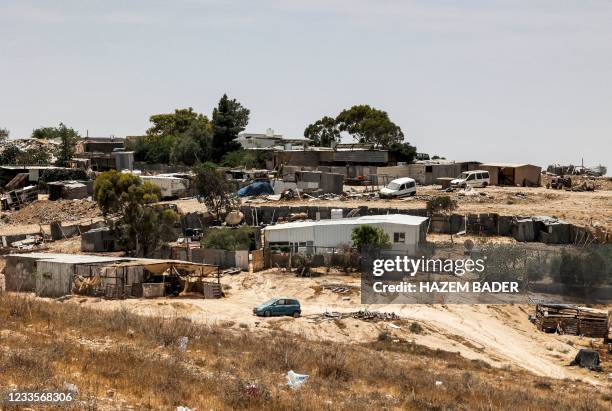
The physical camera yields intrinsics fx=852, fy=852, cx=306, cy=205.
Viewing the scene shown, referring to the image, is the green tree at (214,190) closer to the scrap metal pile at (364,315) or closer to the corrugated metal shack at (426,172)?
the scrap metal pile at (364,315)

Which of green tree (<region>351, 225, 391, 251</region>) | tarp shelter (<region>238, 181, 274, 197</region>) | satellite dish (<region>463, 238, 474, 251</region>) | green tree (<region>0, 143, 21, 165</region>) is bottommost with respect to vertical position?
satellite dish (<region>463, 238, 474, 251</region>)

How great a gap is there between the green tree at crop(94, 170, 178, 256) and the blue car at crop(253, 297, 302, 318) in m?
11.0

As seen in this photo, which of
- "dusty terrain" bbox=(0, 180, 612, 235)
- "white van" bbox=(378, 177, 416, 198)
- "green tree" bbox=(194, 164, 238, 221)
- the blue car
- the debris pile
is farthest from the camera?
the debris pile

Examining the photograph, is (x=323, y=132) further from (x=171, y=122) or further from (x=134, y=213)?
(x=134, y=213)

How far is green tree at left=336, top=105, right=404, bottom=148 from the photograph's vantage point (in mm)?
76938

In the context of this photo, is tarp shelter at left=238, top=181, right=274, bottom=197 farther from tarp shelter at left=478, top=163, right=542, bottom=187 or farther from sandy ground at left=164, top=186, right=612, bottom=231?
tarp shelter at left=478, top=163, right=542, bottom=187

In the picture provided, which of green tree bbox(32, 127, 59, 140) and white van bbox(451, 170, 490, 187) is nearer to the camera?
white van bbox(451, 170, 490, 187)

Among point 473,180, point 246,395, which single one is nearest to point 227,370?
point 246,395

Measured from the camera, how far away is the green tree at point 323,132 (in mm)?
82250

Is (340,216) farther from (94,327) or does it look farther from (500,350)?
(94,327)

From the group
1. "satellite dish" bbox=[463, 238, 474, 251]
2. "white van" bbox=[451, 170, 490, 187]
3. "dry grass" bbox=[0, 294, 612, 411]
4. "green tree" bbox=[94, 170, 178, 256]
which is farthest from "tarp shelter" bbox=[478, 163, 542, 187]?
"dry grass" bbox=[0, 294, 612, 411]

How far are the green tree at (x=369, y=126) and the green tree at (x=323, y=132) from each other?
2.96 feet

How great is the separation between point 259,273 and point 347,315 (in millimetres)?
6880

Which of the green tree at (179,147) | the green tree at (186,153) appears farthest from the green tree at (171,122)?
the green tree at (186,153)
